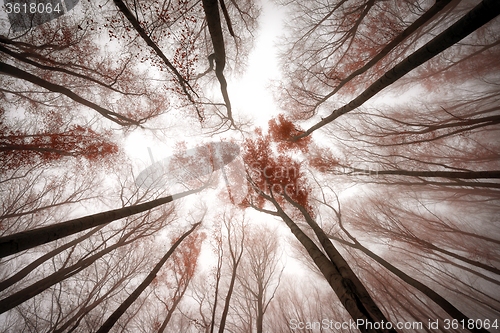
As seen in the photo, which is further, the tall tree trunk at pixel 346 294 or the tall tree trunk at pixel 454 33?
the tall tree trunk at pixel 346 294

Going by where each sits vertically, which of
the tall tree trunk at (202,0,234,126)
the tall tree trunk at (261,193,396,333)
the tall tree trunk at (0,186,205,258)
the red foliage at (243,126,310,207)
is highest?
the tall tree trunk at (202,0,234,126)

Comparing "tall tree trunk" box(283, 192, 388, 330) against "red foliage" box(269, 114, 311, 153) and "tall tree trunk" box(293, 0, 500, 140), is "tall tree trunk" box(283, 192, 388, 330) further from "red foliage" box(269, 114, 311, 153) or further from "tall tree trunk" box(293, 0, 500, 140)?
"red foliage" box(269, 114, 311, 153)

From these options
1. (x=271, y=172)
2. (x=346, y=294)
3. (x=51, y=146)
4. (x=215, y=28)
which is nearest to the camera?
(x=346, y=294)

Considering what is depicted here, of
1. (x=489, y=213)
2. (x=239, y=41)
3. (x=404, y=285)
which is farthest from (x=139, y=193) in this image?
(x=489, y=213)

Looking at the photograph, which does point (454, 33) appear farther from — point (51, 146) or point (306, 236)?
point (51, 146)

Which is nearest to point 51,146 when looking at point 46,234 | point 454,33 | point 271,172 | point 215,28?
point 46,234

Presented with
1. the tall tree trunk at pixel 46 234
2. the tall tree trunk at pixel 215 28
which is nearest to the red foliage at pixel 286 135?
the tall tree trunk at pixel 215 28

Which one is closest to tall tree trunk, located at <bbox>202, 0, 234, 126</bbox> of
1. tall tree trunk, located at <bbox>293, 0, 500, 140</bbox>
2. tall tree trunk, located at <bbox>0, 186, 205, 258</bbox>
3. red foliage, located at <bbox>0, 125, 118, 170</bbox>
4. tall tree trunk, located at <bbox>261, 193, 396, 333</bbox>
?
tall tree trunk, located at <bbox>293, 0, 500, 140</bbox>

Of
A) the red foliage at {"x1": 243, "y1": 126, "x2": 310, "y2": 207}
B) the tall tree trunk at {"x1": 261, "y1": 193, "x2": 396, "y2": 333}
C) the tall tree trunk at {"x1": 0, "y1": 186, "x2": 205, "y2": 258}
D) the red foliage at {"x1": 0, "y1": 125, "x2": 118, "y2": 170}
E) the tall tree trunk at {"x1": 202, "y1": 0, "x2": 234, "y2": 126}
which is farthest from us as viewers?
the red foliage at {"x1": 243, "y1": 126, "x2": 310, "y2": 207}

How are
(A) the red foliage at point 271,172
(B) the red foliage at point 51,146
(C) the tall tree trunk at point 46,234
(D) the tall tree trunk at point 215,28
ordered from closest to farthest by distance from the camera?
(C) the tall tree trunk at point 46,234 → (D) the tall tree trunk at point 215,28 → (B) the red foliage at point 51,146 → (A) the red foliage at point 271,172

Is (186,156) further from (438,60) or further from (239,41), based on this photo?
(438,60)

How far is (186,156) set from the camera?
35.6 feet

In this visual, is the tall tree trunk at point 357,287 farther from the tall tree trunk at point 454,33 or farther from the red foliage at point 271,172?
the red foliage at point 271,172

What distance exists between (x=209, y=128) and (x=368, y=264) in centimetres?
1091
